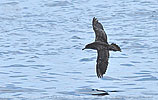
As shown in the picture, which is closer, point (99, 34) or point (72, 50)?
point (99, 34)

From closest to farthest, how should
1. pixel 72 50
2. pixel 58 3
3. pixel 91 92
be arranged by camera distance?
pixel 91 92
pixel 72 50
pixel 58 3

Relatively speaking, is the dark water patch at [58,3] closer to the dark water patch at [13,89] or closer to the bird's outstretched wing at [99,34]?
the bird's outstretched wing at [99,34]

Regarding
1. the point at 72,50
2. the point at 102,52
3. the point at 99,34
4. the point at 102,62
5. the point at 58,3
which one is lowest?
the point at 72,50

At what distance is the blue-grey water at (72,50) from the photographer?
1010 centimetres

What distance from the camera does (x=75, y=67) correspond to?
11.5m

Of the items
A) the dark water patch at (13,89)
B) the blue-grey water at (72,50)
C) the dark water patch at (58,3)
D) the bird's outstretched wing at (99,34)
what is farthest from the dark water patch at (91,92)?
the dark water patch at (58,3)

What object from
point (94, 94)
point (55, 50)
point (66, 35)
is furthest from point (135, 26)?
point (94, 94)

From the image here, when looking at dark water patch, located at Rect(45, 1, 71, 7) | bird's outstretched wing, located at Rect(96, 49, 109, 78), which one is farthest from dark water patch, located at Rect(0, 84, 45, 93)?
dark water patch, located at Rect(45, 1, 71, 7)

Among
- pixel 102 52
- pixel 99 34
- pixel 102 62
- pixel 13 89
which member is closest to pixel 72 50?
pixel 99 34

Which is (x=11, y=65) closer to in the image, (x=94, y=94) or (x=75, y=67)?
(x=75, y=67)

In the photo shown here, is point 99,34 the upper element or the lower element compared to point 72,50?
upper

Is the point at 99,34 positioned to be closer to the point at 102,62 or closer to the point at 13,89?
the point at 102,62

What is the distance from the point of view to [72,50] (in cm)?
1270

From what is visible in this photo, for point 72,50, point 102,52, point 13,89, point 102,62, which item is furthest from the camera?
point 72,50
